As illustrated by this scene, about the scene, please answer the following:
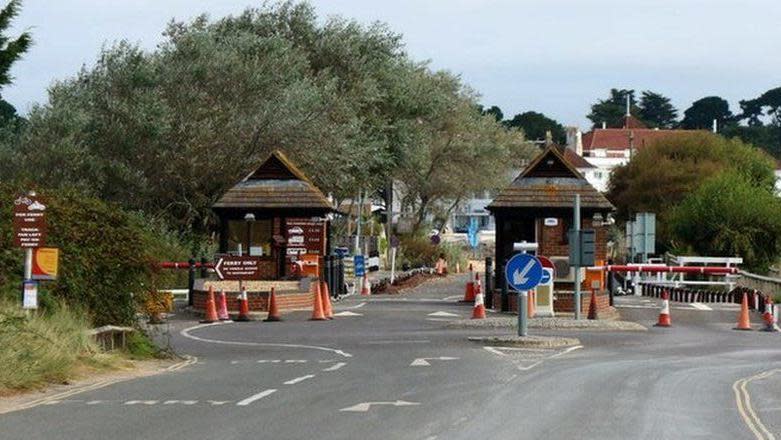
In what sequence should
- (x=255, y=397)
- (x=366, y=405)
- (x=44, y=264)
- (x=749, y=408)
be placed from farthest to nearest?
1. (x=44, y=264)
2. (x=255, y=397)
3. (x=749, y=408)
4. (x=366, y=405)

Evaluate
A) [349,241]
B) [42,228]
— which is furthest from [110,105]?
[42,228]

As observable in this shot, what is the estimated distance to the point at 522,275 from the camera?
28141 millimetres

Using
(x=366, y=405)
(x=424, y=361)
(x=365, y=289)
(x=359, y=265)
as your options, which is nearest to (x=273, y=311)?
(x=424, y=361)

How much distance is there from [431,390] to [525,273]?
9.81 metres

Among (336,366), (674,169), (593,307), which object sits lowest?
(336,366)

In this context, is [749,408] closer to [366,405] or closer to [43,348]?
[366,405]

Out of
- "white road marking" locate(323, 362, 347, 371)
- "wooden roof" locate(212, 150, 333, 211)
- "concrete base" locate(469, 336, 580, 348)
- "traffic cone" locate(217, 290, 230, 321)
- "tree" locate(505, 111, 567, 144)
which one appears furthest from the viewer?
"tree" locate(505, 111, 567, 144)

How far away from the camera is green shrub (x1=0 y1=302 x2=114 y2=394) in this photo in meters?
18.7

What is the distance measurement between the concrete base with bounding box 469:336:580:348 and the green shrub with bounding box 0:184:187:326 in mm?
6363

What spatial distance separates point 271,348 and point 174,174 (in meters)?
27.5

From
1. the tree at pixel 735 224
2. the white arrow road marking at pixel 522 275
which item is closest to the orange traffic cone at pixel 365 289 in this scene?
the tree at pixel 735 224

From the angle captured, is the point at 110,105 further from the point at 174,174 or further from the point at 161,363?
the point at 161,363

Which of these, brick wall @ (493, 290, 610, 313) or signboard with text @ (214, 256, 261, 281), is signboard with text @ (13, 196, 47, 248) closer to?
signboard with text @ (214, 256, 261, 281)

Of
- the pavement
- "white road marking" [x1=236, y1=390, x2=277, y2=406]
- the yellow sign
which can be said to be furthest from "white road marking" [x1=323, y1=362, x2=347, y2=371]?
the yellow sign
